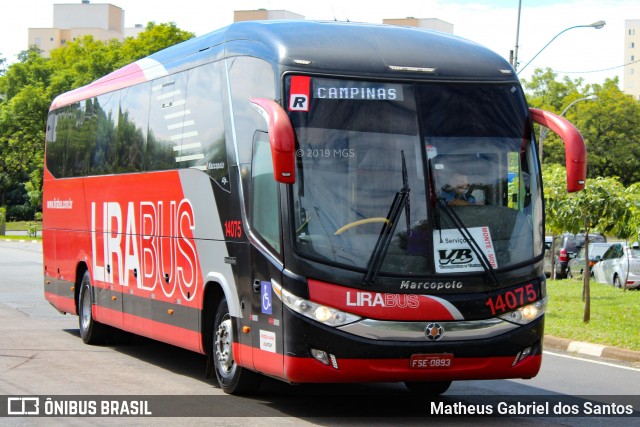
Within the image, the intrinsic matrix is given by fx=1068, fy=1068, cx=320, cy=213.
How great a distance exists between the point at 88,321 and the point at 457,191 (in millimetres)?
7659

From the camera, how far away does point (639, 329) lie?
17.0m

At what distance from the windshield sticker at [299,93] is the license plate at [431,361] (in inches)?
90.5

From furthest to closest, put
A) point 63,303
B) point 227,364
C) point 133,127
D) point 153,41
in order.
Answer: point 153,41 → point 63,303 → point 133,127 → point 227,364

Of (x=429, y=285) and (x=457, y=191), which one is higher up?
(x=457, y=191)

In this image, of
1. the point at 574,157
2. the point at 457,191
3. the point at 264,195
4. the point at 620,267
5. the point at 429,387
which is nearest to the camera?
the point at 457,191

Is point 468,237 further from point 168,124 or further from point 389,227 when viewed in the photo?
point 168,124


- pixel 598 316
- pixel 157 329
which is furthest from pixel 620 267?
pixel 157 329

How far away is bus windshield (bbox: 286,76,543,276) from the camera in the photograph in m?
8.93

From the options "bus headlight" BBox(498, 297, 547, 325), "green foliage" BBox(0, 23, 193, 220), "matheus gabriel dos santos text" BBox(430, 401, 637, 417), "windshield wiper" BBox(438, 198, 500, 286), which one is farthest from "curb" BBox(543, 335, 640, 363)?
"green foliage" BBox(0, 23, 193, 220)

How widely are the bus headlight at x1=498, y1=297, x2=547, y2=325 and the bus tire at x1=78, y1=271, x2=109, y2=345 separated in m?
7.44

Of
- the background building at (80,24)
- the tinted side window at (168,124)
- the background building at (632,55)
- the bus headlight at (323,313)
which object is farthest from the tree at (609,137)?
the background building at (632,55)

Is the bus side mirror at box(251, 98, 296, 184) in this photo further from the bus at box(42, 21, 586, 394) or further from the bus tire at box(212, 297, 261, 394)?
the bus tire at box(212, 297, 261, 394)

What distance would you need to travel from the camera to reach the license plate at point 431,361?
8891 mm

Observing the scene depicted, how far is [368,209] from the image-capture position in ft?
29.4
